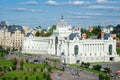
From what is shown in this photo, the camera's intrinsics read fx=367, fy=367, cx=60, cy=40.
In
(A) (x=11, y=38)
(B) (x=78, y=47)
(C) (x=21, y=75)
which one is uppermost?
(A) (x=11, y=38)

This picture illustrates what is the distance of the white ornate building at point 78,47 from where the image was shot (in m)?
57.4

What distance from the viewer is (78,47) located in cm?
5822

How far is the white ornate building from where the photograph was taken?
188ft

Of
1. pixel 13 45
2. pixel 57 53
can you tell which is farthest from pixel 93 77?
pixel 13 45

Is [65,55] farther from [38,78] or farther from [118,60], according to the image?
[38,78]

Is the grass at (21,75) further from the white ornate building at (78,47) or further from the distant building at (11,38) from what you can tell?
the distant building at (11,38)

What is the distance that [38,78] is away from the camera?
37094 millimetres

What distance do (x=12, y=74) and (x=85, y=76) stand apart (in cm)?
814

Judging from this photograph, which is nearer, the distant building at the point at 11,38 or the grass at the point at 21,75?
the grass at the point at 21,75

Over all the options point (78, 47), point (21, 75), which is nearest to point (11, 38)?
point (78, 47)

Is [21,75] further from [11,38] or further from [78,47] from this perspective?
[11,38]

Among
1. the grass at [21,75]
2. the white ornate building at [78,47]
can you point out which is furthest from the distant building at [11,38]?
the grass at [21,75]

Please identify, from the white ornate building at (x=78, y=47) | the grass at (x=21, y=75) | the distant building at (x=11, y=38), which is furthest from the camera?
the distant building at (x=11, y=38)

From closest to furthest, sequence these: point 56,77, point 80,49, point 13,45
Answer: point 56,77, point 80,49, point 13,45
